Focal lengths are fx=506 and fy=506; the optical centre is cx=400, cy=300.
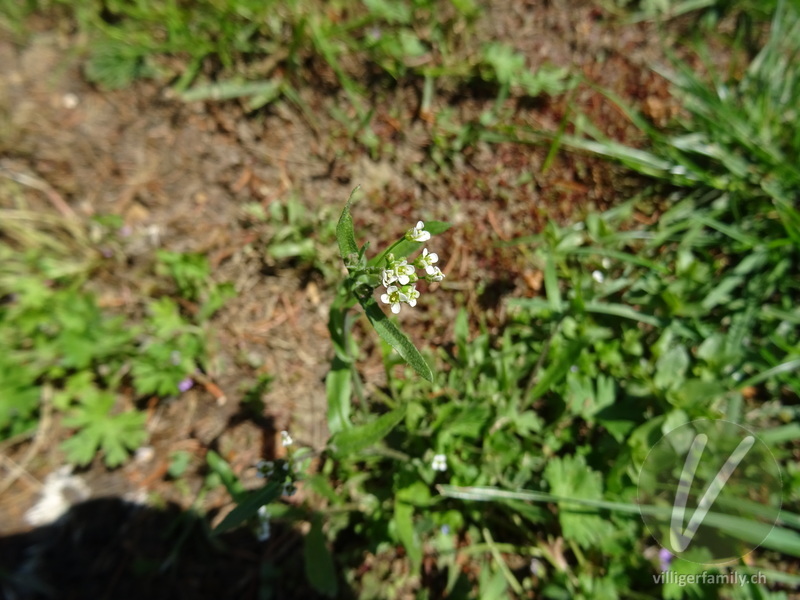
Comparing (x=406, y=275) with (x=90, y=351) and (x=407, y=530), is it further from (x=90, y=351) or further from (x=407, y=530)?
(x=90, y=351)

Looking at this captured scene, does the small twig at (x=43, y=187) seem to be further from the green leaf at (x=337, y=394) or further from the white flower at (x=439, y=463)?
the white flower at (x=439, y=463)

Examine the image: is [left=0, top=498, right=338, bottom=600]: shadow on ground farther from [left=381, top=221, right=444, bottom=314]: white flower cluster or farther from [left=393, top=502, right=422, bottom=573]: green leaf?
[left=381, top=221, right=444, bottom=314]: white flower cluster

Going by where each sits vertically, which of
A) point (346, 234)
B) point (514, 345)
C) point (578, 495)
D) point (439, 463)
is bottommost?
point (578, 495)

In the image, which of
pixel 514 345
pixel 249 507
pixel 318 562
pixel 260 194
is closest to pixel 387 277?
pixel 249 507

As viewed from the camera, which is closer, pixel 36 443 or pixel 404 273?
pixel 404 273

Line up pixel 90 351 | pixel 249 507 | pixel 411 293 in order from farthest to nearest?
pixel 90 351
pixel 249 507
pixel 411 293

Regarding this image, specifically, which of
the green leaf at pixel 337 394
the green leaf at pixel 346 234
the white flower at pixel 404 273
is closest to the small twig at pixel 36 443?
the green leaf at pixel 337 394
